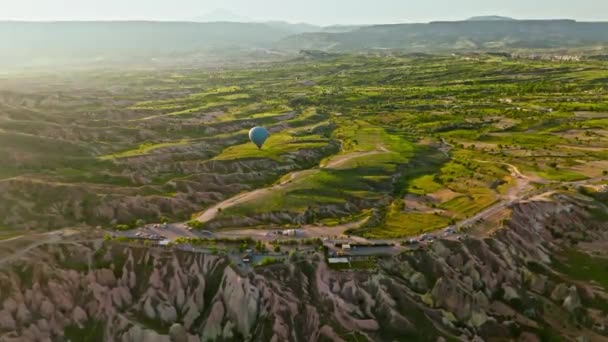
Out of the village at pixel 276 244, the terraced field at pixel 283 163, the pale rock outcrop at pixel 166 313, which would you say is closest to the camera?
the pale rock outcrop at pixel 166 313

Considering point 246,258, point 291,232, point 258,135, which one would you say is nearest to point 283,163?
point 258,135

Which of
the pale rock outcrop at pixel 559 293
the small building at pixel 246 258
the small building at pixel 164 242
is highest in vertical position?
the small building at pixel 164 242

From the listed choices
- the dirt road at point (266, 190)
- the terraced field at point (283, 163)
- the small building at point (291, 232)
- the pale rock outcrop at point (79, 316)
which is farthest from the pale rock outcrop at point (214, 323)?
the dirt road at point (266, 190)

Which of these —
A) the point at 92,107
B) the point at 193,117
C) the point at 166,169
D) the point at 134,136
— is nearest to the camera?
the point at 166,169

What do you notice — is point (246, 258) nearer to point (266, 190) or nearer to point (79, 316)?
point (79, 316)

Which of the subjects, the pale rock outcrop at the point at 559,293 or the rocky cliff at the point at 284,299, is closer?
the rocky cliff at the point at 284,299

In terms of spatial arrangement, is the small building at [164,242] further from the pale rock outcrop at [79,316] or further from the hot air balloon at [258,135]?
the hot air balloon at [258,135]

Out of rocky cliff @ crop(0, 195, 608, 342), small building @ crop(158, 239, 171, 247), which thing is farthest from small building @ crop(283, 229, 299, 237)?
small building @ crop(158, 239, 171, 247)

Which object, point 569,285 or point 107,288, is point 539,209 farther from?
point 107,288

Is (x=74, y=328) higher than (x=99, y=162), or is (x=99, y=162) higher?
(x=99, y=162)

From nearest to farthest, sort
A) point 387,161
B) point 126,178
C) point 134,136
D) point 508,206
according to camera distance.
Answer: point 508,206, point 126,178, point 387,161, point 134,136

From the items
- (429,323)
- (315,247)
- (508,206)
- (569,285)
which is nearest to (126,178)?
(315,247)
